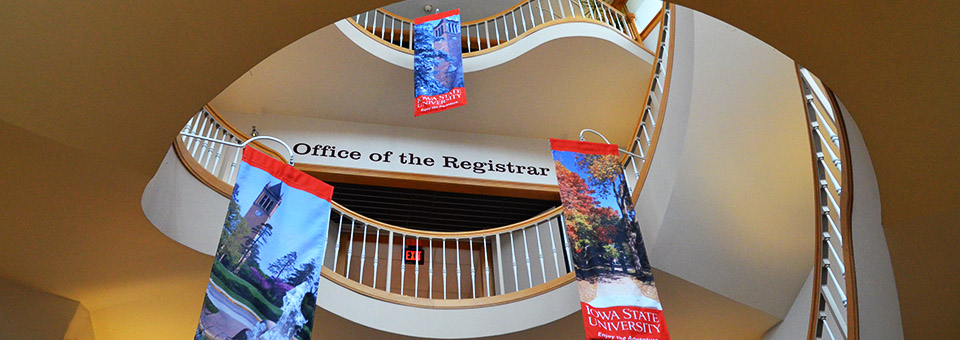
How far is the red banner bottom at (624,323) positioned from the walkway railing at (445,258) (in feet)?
3.73

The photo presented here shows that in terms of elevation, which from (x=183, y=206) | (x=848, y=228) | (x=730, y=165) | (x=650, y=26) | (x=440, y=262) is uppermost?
(x=650, y=26)

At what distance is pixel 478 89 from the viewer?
7594 millimetres

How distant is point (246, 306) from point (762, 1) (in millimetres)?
3029

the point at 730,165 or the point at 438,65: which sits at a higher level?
the point at 438,65

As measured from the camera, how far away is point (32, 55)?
97.1 inches

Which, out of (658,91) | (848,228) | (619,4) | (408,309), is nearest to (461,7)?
(619,4)

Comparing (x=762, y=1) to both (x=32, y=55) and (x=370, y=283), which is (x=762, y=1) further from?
(x=370, y=283)

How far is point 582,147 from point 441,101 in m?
1.73

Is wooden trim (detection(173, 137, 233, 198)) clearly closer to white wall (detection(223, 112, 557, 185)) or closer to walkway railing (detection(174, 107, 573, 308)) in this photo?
walkway railing (detection(174, 107, 573, 308))

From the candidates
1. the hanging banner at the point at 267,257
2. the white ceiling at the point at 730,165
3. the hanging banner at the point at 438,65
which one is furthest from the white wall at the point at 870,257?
the hanging banner at the point at 438,65

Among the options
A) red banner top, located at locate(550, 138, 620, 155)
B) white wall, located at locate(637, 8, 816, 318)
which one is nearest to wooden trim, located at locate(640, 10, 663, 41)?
white wall, located at locate(637, 8, 816, 318)

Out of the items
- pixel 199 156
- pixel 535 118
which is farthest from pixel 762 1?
pixel 535 118

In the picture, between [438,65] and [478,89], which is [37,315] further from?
[478,89]

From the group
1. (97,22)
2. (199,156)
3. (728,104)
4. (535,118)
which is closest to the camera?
(97,22)
